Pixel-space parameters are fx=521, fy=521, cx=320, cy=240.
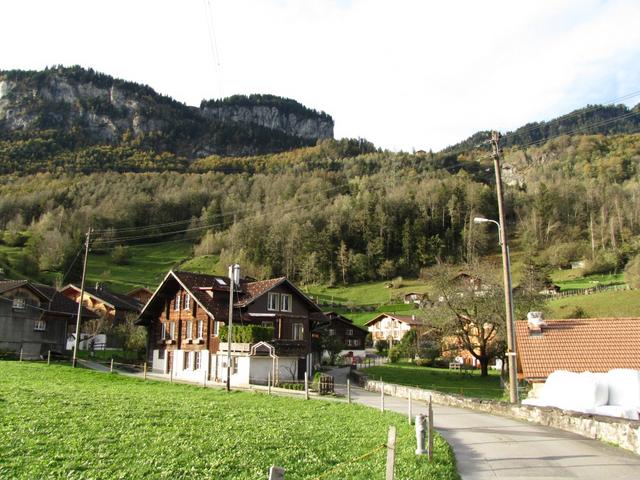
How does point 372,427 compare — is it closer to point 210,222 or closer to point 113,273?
point 113,273

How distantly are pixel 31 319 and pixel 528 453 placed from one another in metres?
48.3

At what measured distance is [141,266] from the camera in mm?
121750

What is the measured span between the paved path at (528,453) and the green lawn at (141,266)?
89.1 metres

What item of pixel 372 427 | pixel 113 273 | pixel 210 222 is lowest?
pixel 372 427

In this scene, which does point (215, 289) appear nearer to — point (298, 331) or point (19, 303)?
point (298, 331)

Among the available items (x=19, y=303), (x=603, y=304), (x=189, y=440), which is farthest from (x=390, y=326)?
(x=189, y=440)

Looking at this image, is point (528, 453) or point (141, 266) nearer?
point (528, 453)

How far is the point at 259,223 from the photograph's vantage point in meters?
130

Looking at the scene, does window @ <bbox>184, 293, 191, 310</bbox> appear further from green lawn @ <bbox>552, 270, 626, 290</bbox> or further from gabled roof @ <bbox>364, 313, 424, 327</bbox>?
green lawn @ <bbox>552, 270, 626, 290</bbox>

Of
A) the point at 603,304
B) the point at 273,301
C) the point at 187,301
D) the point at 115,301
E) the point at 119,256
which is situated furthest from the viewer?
the point at 119,256

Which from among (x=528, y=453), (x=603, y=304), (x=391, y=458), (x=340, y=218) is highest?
(x=340, y=218)

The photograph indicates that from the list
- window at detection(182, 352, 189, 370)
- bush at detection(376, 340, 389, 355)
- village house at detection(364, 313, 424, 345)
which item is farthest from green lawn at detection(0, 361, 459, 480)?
village house at detection(364, 313, 424, 345)

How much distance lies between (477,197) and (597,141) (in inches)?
3377

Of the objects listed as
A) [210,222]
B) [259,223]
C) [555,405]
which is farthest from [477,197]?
[555,405]
